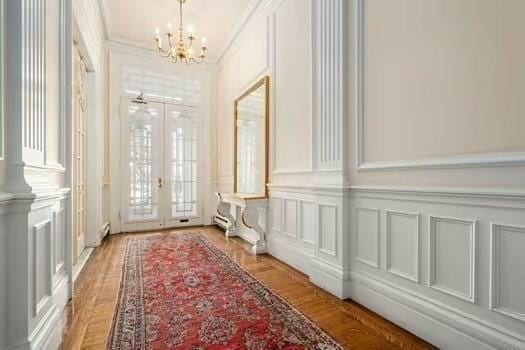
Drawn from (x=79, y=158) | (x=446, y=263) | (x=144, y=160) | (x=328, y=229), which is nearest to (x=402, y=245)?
(x=446, y=263)

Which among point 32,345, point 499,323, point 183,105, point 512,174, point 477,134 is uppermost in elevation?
point 183,105

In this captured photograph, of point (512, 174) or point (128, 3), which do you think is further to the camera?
point (128, 3)

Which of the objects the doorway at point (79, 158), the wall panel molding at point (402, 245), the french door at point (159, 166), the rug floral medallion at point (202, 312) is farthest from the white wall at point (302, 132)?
the doorway at point (79, 158)

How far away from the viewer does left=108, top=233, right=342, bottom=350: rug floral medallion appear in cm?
161

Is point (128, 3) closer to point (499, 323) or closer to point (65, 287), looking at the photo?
point (65, 287)

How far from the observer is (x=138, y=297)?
7.25 ft

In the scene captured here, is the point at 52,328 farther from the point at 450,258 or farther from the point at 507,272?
the point at 507,272

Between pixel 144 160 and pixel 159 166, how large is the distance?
29 centimetres

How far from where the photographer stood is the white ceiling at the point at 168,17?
3742 millimetres

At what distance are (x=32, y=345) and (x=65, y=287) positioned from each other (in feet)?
2.62

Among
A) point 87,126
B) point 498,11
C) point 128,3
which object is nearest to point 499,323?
point 498,11

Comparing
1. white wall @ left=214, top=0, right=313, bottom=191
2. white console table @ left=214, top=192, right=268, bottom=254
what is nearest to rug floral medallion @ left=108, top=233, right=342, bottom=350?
white console table @ left=214, top=192, right=268, bottom=254

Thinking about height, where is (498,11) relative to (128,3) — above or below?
below

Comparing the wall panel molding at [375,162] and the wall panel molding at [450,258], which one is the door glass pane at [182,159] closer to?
the wall panel molding at [375,162]
